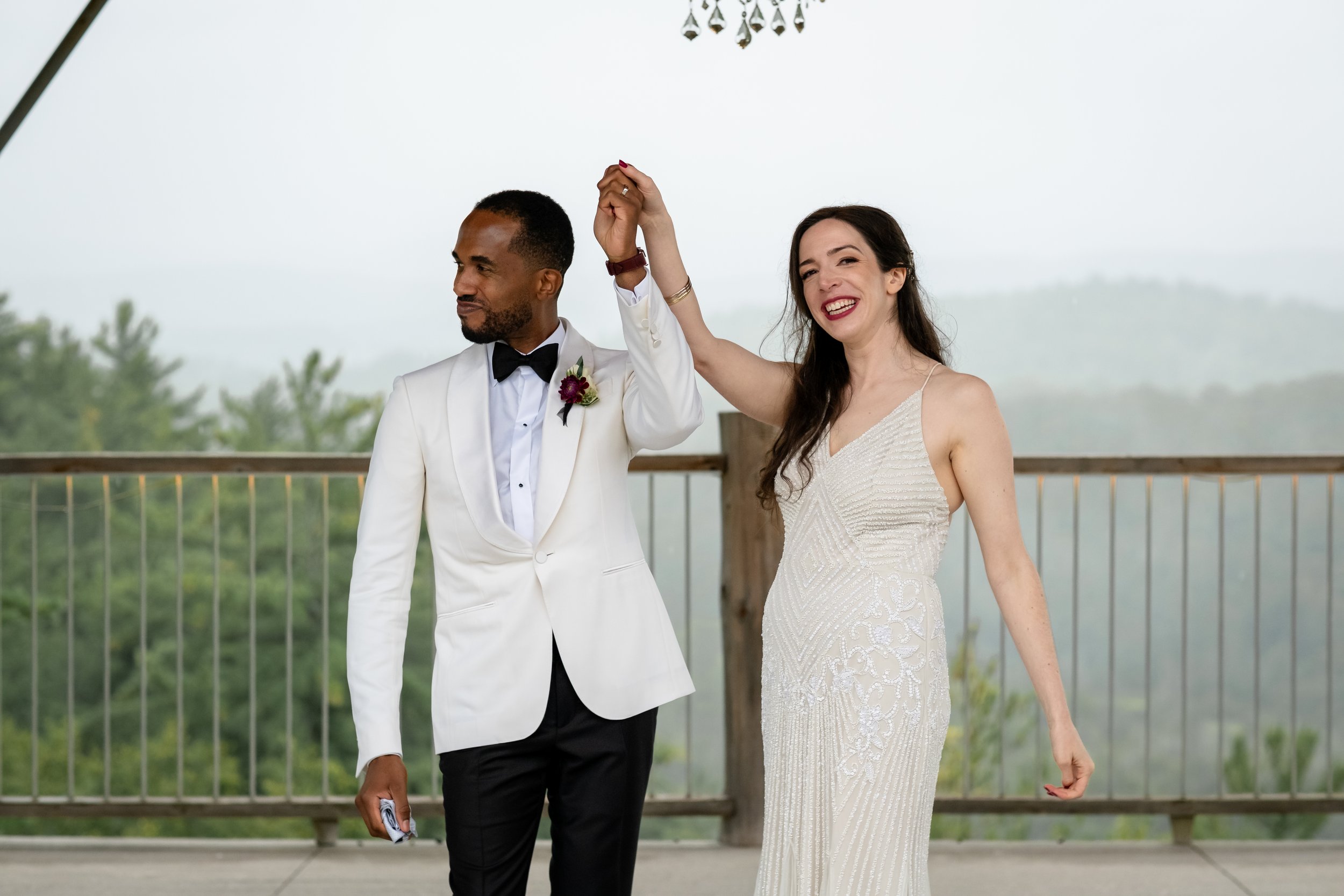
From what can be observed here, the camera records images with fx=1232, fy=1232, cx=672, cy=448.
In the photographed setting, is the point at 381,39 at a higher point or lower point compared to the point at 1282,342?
higher

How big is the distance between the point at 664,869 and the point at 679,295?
7.05ft

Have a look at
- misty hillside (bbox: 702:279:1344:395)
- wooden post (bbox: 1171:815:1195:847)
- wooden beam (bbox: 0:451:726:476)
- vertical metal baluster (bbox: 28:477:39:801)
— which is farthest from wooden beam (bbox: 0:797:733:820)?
misty hillside (bbox: 702:279:1344:395)

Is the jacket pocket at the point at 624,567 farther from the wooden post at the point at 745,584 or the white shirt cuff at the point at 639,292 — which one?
the wooden post at the point at 745,584

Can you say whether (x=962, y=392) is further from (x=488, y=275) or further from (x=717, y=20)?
(x=717, y=20)

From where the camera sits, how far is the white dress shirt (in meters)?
1.90

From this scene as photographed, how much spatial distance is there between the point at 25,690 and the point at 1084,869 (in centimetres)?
974

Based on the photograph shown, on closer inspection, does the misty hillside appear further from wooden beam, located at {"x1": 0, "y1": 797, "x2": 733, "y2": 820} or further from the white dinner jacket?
the white dinner jacket

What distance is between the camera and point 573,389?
191 centimetres

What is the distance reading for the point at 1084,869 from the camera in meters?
3.58

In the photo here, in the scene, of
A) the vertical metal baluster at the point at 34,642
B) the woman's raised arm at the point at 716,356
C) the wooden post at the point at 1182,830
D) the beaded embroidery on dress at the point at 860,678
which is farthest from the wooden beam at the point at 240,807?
the woman's raised arm at the point at 716,356

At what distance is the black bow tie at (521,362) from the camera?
197 cm

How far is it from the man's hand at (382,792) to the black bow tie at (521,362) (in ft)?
2.02

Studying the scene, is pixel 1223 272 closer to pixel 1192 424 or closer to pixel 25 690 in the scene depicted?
pixel 1192 424

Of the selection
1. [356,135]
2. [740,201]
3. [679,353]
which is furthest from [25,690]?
[679,353]
